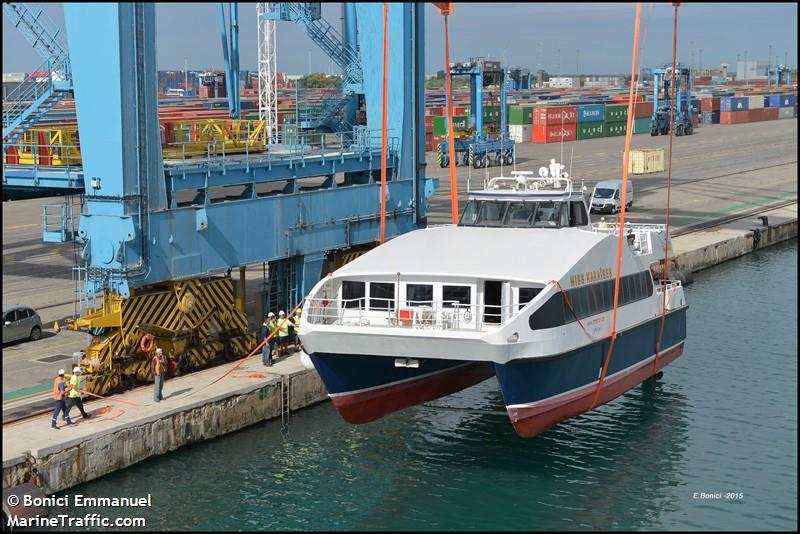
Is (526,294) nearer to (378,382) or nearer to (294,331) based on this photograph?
(378,382)

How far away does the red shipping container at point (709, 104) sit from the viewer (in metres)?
135

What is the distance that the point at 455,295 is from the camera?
23.4 m

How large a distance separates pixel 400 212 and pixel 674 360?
9.79 meters

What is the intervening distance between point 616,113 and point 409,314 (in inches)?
3759

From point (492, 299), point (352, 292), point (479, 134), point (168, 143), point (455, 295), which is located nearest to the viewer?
point (492, 299)

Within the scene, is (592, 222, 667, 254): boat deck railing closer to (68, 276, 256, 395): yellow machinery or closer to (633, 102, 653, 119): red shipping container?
(68, 276, 256, 395): yellow machinery

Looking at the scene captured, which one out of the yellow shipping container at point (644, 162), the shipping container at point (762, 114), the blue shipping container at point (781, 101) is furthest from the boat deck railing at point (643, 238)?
the blue shipping container at point (781, 101)

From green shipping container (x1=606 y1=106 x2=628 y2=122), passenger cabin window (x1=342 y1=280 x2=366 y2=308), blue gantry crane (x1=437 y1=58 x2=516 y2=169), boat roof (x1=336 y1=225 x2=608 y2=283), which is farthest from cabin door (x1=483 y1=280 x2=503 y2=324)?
green shipping container (x1=606 y1=106 x2=628 y2=122)

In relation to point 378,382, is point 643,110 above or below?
above

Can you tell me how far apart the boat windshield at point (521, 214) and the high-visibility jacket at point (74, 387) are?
1003 centimetres

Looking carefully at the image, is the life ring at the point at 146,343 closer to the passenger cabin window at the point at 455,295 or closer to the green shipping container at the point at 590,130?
the passenger cabin window at the point at 455,295

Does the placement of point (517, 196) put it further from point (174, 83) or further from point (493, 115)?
point (174, 83)

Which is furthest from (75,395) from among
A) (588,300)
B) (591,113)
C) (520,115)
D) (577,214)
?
(591,113)

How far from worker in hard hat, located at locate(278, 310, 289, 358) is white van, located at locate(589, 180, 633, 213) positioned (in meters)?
28.8
